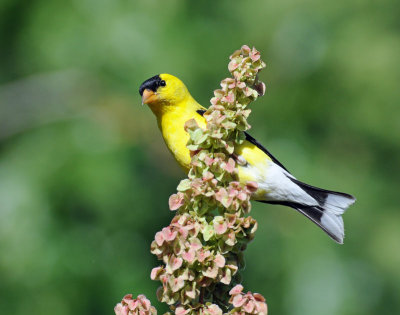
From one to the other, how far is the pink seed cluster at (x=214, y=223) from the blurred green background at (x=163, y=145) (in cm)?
265

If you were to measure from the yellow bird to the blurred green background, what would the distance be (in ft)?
5.20

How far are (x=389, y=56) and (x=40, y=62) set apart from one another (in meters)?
2.97

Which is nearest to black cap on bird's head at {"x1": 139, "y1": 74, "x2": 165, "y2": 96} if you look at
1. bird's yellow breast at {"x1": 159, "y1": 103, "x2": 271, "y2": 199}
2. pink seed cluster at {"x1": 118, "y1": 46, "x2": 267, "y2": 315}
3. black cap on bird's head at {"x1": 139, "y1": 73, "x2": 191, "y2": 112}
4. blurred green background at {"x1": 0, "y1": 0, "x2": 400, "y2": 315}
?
black cap on bird's head at {"x1": 139, "y1": 73, "x2": 191, "y2": 112}

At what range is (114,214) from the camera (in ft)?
16.5

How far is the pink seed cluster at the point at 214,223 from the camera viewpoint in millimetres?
1969

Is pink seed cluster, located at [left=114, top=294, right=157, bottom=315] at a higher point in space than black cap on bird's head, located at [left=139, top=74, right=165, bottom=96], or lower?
lower

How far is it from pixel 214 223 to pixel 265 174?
106cm

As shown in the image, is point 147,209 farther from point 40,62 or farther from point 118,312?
point 118,312

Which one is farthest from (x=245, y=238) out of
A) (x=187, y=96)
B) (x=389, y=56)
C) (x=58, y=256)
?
(x=389, y=56)

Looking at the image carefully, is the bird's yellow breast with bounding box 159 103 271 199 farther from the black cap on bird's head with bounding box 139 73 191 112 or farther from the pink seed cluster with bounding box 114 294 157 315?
the pink seed cluster with bounding box 114 294 157 315

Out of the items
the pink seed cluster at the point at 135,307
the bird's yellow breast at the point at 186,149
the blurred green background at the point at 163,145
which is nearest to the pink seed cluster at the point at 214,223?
the pink seed cluster at the point at 135,307

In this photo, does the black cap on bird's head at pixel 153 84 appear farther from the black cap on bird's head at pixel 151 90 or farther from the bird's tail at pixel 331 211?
the bird's tail at pixel 331 211

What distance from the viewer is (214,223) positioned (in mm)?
2029

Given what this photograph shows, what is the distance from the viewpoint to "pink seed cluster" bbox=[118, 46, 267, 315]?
6.46 ft
